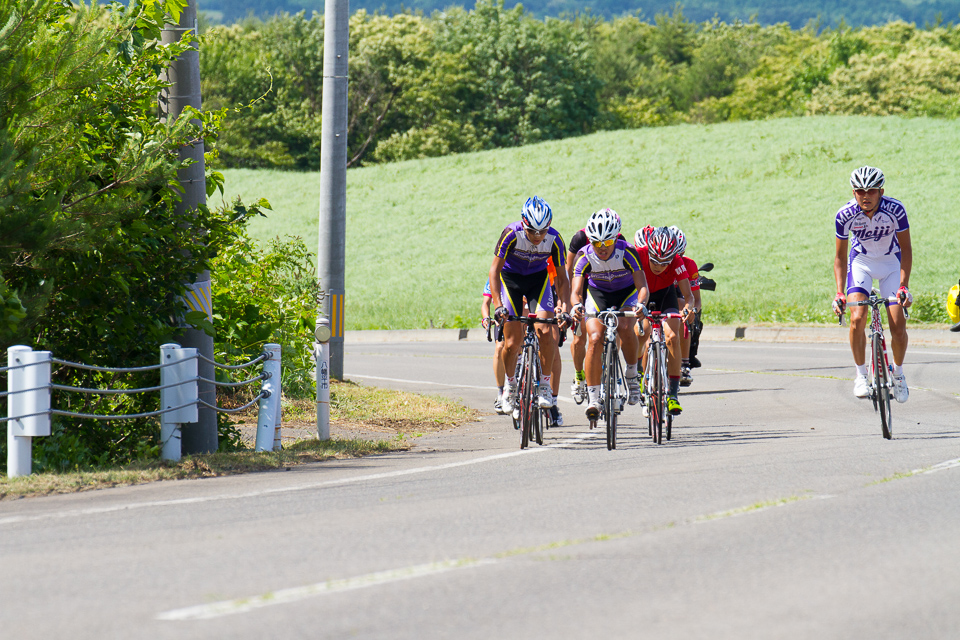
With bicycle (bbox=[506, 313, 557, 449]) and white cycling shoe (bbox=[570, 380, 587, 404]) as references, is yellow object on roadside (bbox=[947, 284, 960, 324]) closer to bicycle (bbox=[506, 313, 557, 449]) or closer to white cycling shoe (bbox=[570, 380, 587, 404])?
white cycling shoe (bbox=[570, 380, 587, 404])

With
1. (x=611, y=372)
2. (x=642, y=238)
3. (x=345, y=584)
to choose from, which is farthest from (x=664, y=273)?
(x=345, y=584)

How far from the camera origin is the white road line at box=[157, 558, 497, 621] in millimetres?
4684

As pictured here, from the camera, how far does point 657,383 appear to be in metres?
10.5

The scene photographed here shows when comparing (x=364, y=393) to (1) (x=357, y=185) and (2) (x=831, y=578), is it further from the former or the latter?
(1) (x=357, y=185)

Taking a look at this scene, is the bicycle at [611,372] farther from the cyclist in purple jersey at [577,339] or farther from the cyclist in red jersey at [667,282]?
the cyclist in purple jersey at [577,339]

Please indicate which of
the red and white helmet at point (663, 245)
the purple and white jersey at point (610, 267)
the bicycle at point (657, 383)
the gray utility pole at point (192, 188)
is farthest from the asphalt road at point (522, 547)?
the red and white helmet at point (663, 245)

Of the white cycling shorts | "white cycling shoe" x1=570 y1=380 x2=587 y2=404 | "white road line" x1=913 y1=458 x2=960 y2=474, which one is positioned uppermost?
the white cycling shorts

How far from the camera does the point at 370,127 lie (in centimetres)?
8956

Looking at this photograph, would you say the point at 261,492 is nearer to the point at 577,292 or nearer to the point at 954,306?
the point at 577,292

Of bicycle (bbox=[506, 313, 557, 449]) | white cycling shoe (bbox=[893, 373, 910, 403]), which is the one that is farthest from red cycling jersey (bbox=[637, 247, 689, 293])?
white cycling shoe (bbox=[893, 373, 910, 403])

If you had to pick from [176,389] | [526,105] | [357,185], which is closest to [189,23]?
[176,389]

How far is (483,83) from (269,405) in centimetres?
8221

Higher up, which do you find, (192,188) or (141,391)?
(192,188)

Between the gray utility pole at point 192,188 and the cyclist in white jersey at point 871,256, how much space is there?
5784mm
